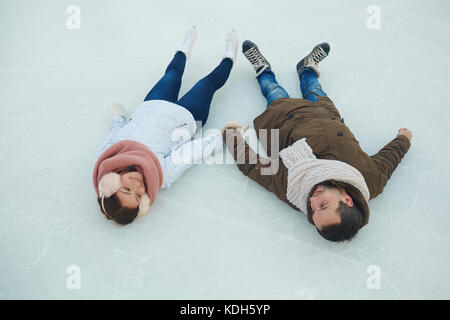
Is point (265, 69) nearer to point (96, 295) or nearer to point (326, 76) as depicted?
point (326, 76)

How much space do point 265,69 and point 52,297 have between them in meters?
1.36

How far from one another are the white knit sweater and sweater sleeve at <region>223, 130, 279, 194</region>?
7 cm

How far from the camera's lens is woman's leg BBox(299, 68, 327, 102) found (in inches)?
60.7

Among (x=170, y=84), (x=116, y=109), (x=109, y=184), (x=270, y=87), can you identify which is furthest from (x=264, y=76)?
(x=109, y=184)

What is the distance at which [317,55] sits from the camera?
1.68m

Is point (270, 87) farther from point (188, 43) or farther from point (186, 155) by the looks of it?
point (186, 155)

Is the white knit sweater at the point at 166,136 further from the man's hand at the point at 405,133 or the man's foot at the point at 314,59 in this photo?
the man's hand at the point at 405,133

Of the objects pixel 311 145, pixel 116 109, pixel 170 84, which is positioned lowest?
pixel 311 145

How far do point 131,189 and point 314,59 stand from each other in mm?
1182

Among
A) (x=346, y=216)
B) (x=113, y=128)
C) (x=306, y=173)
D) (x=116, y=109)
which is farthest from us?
(x=116, y=109)

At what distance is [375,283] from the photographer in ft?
3.58

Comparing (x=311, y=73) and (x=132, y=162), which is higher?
(x=311, y=73)

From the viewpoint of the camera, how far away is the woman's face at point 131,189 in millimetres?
1043

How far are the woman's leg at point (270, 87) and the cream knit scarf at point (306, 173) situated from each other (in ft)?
1.36
